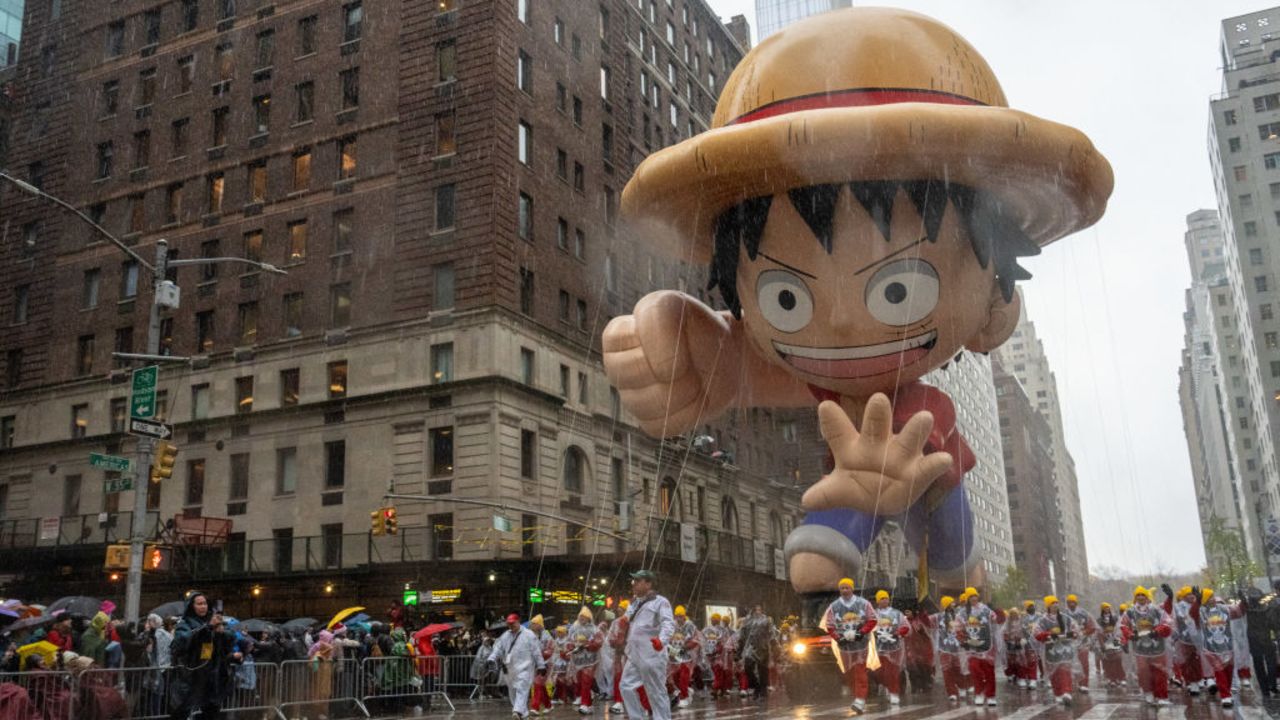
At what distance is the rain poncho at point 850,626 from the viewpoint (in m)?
13.6

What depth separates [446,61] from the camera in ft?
135

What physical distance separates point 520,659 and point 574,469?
1001 inches

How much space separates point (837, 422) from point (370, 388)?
1190 inches

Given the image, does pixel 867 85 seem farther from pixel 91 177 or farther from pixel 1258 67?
pixel 1258 67

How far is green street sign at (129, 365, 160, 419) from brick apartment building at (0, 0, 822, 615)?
54.7 ft

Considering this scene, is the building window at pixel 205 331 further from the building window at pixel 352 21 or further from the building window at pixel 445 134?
the building window at pixel 352 21

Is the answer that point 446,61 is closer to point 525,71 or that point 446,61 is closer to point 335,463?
point 525,71

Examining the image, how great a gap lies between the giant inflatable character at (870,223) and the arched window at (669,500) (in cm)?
3396

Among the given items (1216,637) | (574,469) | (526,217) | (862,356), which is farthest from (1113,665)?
(526,217)

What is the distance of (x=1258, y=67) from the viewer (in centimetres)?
9500

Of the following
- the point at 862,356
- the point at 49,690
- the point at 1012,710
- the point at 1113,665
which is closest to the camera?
the point at 862,356

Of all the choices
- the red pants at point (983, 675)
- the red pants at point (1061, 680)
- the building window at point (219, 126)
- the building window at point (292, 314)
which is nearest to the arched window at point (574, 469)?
the building window at point (292, 314)

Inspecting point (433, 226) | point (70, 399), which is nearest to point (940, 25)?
point (433, 226)

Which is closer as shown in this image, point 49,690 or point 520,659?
point 49,690
